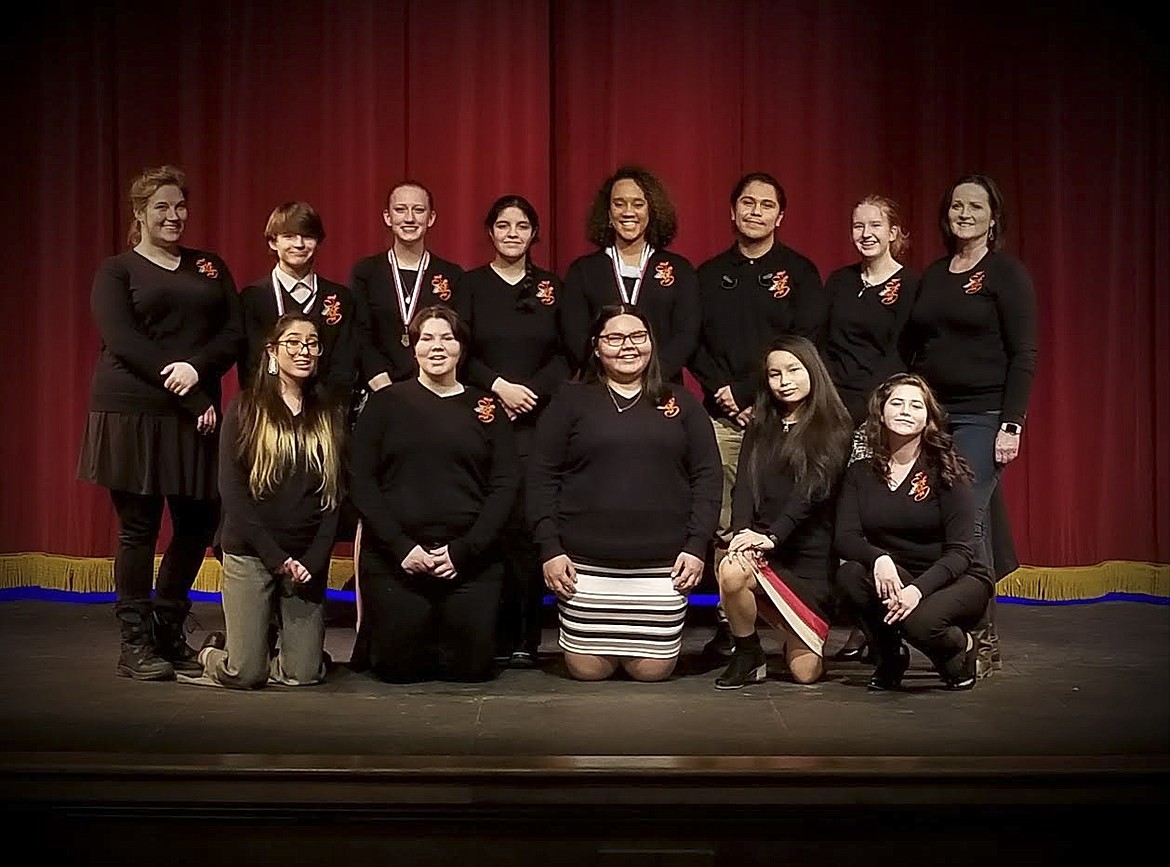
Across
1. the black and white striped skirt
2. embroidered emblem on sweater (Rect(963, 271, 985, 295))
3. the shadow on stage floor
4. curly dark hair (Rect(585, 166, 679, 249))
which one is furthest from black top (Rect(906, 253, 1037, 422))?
the shadow on stage floor

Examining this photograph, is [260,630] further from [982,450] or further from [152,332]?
[982,450]

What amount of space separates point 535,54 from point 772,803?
334 cm

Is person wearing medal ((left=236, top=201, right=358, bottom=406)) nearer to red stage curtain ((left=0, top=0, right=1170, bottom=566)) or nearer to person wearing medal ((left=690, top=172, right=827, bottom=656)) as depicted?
person wearing medal ((left=690, top=172, right=827, bottom=656))

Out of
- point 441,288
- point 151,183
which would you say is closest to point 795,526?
point 441,288

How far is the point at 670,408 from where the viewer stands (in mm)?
4418

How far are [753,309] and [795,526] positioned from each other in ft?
2.33

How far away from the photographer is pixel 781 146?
18.9ft

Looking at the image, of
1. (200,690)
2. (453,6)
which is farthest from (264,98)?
(200,690)

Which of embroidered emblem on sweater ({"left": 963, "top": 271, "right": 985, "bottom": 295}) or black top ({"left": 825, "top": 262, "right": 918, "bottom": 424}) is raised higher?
embroidered emblem on sweater ({"left": 963, "top": 271, "right": 985, "bottom": 295})

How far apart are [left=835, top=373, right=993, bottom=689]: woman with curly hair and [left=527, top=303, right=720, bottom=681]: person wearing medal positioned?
16.8 inches

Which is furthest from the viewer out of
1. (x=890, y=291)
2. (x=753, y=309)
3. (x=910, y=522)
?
(x=753, y=309)

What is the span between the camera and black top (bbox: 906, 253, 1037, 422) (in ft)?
14.4

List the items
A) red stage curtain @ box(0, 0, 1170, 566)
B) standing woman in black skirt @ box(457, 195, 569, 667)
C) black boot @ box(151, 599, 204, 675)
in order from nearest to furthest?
1. black boot @ box(151, 599, 204, 675)
2. standing woman in black skirt @ box(457, 195, 569, 667)
3. red stage curtain @ box(0, 0, 1170, 566)

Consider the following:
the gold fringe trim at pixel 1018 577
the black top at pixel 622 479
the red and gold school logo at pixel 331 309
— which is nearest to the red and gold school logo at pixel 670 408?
the black top at pixel 622 479
